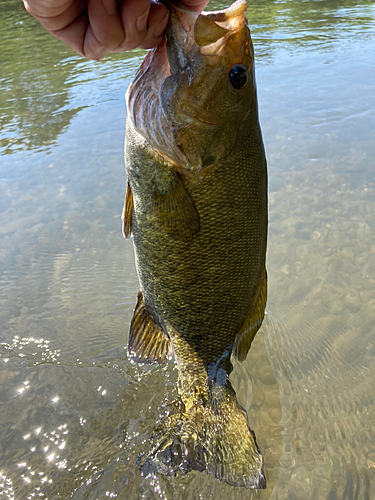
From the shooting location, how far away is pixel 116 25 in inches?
73.1

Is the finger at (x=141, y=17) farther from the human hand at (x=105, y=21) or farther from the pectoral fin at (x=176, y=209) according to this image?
the pectoral fin at (x=176, y=209)

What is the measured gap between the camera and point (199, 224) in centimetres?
199

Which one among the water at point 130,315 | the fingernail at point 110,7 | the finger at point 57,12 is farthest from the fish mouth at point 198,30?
the water at point 130,315

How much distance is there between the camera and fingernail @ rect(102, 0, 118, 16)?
1789 millimetres

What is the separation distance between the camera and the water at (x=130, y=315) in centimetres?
263

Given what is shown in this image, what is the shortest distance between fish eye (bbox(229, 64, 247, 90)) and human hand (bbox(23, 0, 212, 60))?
34 cm

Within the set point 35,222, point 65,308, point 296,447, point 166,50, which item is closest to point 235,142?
point 166,50

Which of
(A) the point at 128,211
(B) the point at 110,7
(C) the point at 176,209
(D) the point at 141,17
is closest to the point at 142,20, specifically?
(D) the point at 141,17

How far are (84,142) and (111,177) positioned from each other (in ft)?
4.16

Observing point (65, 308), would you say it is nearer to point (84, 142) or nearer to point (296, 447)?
point (296, 447)

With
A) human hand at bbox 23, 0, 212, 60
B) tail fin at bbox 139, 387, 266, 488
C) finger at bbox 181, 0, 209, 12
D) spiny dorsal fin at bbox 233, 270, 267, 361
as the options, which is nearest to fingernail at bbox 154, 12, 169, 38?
human hand at bbox 23, 0, 212, 60

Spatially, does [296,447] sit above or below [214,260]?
below

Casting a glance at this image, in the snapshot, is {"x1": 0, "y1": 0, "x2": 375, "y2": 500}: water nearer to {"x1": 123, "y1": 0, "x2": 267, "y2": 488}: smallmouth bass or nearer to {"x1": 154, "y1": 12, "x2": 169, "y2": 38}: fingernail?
Answer: {"x1": 123, "y1": 0, "x2": 267, "y2": 488}: smallmouth bass

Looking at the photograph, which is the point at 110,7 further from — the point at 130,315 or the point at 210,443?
the point at 130,315
